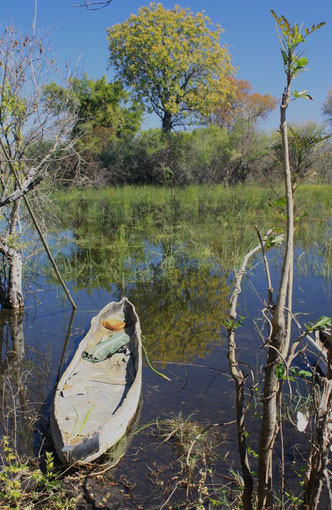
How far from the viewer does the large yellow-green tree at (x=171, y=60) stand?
2675cm

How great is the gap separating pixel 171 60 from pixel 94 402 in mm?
24417

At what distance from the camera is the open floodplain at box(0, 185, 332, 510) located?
4.37 m

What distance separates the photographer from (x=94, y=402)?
514 cm

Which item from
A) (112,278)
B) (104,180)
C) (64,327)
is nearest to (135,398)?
(64,327)

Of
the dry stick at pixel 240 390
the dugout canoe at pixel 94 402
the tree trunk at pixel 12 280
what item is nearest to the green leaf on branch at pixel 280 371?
the dry stick at pixel 240 390

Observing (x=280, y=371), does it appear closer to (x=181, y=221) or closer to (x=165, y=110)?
(x=181, y=221)

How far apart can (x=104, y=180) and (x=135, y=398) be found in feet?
69.5

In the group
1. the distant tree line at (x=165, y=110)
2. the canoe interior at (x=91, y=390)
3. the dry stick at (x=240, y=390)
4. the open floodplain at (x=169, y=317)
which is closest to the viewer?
the dry stick at (x=240, y=390)

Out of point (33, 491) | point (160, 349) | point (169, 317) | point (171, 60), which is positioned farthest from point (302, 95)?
point (171, 60)

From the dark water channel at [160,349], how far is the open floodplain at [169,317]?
0.02 meters

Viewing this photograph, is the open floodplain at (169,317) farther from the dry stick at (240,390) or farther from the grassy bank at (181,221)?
the dry stick at (240,390)

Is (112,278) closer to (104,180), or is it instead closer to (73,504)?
(73,504)

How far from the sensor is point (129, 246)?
14047 mm

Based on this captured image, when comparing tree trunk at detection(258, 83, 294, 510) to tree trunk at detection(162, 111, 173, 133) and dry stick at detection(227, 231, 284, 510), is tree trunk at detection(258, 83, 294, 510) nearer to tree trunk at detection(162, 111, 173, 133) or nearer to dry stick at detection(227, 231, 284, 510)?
dry stick at detection(227, 231, 284, 510)
